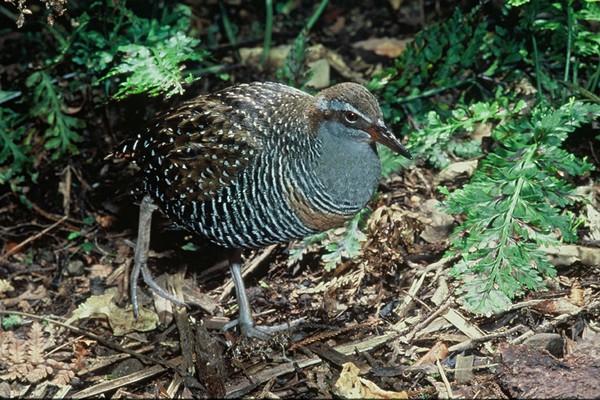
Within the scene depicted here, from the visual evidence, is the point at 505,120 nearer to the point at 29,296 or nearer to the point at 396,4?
the point at 396,4

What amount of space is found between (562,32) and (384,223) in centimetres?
162

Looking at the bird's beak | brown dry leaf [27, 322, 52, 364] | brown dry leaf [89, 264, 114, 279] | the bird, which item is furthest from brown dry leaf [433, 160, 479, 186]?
brown dry leaf [27, 322, 52, 364]

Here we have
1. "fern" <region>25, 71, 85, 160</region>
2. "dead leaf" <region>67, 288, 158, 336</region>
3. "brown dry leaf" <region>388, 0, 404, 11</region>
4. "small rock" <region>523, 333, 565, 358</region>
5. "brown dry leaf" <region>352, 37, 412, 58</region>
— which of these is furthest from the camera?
"brown dry leaf" <region>388, 0, 404, 11</region>

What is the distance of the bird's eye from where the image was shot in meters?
3.90

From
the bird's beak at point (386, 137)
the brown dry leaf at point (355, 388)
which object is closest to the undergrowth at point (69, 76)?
the bird's beak at point (386, 137)

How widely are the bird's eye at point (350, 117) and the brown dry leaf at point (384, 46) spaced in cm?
234

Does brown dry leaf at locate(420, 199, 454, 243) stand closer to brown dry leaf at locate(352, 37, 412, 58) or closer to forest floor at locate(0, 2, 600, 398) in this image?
forest floor at locate(0, 2, 600, 398)

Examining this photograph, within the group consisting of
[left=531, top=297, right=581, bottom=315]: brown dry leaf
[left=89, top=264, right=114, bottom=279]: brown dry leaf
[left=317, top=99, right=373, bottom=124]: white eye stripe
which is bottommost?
[left=89, top=264, right=114, bottom=279]: brown dry leaf

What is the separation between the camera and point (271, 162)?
4.03 m

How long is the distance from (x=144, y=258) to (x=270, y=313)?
2.94ft

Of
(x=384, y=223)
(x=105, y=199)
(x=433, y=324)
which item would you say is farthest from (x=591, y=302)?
(x=105, y=199)

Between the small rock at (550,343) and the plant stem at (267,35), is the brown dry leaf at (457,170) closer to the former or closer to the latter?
the small rock at (550,343)

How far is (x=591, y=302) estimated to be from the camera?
384 cm

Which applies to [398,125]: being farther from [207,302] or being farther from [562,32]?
[207,302]
